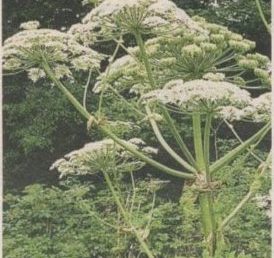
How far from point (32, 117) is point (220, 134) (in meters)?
3.42

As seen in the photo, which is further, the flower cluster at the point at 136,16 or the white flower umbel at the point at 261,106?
the white flower umbel at the point at 261,106

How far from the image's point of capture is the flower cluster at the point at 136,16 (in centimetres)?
357

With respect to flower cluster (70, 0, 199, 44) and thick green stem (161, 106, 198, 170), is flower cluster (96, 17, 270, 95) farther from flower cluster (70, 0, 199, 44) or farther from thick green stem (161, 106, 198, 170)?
thick green stem (161, 106, 198, 170)

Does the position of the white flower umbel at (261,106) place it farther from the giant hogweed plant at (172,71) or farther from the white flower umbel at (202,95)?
the white flower umbel at (202,95)

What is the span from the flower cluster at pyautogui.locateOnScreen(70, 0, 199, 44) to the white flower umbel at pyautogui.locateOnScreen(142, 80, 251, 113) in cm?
33

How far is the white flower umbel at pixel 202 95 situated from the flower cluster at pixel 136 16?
331mm

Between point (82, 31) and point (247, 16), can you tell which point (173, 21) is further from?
point (247, 16)

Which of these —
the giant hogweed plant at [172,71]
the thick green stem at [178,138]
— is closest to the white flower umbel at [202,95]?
the giant hogweed plant at [172,71]

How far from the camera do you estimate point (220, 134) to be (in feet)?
43.2

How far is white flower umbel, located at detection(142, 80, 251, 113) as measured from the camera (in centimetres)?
347

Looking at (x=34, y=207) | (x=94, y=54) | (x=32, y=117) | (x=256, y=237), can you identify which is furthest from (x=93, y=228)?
(x=94, y=54)

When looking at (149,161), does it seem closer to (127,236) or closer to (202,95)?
(202,95)

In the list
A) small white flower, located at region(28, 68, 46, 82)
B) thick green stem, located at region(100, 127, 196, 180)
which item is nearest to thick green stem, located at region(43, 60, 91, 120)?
thick green stem, located at region(100, 127, 196, 180)

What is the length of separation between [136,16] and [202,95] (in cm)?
58
